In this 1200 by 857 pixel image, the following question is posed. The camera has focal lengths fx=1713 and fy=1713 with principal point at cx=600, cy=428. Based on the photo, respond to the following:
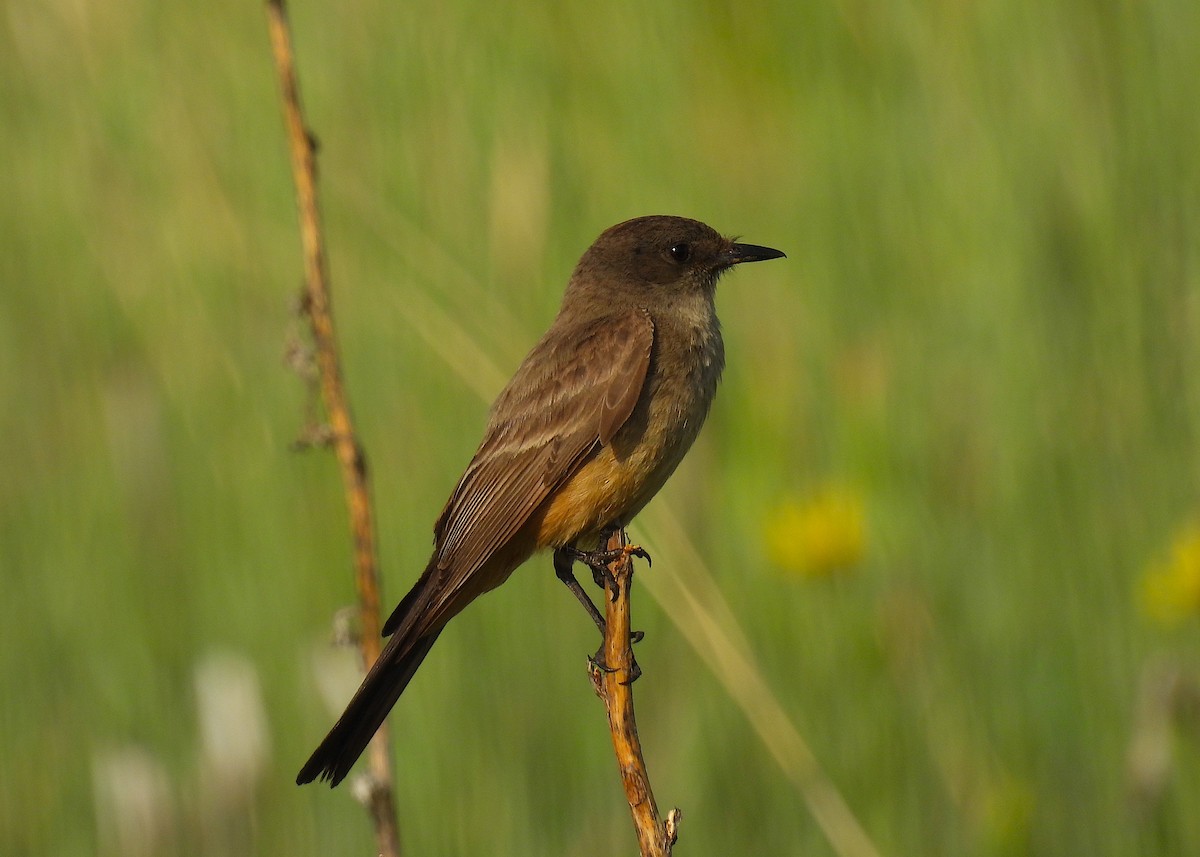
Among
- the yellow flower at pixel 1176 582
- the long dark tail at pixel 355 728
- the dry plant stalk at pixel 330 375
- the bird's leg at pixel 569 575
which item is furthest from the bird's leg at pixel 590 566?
the yellow flower at pixel 1176 582

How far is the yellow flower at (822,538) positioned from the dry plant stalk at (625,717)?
1.07 meters

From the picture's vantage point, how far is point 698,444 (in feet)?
17.4

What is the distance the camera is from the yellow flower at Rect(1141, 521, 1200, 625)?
442 centimetres

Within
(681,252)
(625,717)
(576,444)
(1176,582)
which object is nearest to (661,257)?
(681,252)

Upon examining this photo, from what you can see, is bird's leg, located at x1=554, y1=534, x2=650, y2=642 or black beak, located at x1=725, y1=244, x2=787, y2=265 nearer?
bird's leg, located at x1=554, y1=534, x2=650, y2=642

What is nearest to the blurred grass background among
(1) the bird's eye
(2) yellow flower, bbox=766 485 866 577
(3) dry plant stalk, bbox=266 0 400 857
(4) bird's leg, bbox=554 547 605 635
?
(2) yellow flower, bbox=766 485 866 577

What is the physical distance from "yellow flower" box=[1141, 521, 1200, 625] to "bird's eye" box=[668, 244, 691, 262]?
153 centimetres

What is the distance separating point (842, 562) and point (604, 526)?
34.6 inches

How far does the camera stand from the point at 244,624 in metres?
5.19

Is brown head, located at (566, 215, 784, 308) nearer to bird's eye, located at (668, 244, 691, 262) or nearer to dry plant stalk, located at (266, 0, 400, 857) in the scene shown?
bird's eye, located at (668, 244, 691, 262)

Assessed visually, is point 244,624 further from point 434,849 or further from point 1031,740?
point 1031,740

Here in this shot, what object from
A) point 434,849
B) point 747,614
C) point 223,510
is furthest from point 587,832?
point 223,510

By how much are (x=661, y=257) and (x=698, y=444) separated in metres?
0.70

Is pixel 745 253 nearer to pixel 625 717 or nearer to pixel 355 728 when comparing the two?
pixel 355 728
